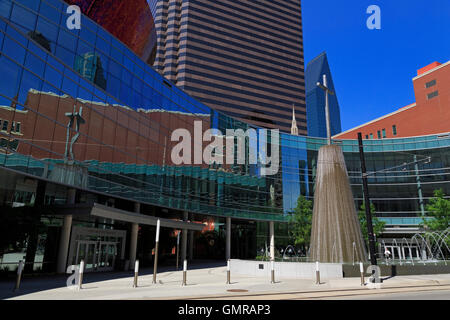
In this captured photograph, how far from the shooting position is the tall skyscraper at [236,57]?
300 ft

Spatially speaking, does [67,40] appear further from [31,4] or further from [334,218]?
[334,218]

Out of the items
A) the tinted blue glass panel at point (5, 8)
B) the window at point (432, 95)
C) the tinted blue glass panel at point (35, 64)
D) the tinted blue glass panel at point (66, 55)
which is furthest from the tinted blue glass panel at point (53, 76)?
the window at point (432, 95)

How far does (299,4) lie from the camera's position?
391 ft

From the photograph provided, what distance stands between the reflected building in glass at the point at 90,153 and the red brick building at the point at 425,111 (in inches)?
1550

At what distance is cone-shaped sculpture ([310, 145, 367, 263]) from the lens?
20.6m

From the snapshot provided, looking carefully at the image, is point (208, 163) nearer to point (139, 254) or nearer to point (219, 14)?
point (139, 254)

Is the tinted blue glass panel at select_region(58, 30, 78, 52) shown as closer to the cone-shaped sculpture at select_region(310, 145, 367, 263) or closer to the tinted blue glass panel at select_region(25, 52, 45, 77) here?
the tinted blue glass panel at select_region(25, 52, 45, 77)

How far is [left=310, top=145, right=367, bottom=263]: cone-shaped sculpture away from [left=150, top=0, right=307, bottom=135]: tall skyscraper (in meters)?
68.6

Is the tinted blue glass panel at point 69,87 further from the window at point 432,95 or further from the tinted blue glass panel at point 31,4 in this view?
the window at point 432,95

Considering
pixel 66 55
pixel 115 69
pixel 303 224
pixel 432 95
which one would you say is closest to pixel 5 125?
pixel 66 55

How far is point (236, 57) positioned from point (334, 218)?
85415 mm

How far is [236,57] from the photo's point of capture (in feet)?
324

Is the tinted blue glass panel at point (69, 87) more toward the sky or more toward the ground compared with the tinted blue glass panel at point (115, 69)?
more toward the ground
